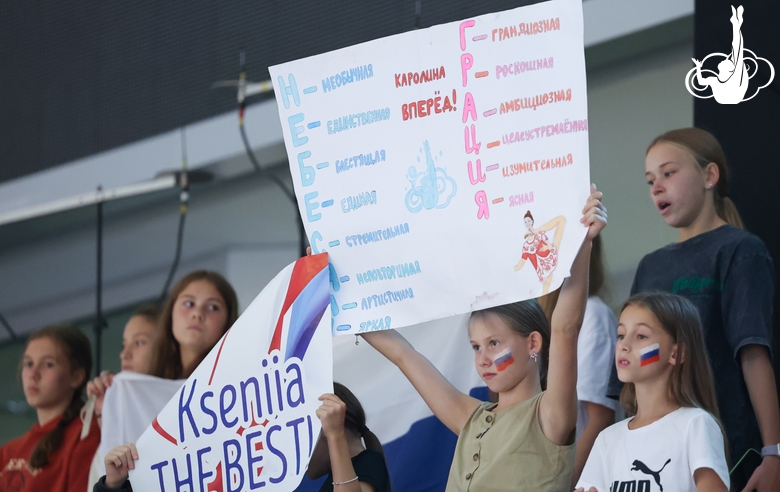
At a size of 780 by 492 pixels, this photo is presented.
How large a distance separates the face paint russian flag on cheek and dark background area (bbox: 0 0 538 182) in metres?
1.57

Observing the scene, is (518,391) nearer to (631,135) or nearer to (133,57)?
(631,135)

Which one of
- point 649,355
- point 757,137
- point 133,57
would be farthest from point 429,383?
point 133,57

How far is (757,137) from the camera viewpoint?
2473 millimetres

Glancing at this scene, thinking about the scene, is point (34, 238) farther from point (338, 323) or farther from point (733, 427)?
point (733, 427)

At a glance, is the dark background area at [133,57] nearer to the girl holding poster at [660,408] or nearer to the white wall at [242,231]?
the white wall at [242,231]

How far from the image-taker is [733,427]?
2094 mm

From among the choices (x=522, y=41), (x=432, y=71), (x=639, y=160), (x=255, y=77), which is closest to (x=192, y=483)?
(x=432, y=71)

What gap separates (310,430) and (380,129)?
61cm

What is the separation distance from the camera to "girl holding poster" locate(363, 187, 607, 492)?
1.86m

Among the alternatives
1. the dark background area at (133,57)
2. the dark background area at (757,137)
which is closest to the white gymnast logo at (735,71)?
the dark background area at (757,137)

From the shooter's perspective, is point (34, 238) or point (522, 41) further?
point (34, 238)

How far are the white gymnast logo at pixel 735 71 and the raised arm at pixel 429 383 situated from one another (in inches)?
40.0

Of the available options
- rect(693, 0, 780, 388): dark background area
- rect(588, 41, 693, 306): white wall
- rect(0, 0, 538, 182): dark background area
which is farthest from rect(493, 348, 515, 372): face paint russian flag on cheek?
rect(0, 0, 538, 182): dark background area

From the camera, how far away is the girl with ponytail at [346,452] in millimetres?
2018
